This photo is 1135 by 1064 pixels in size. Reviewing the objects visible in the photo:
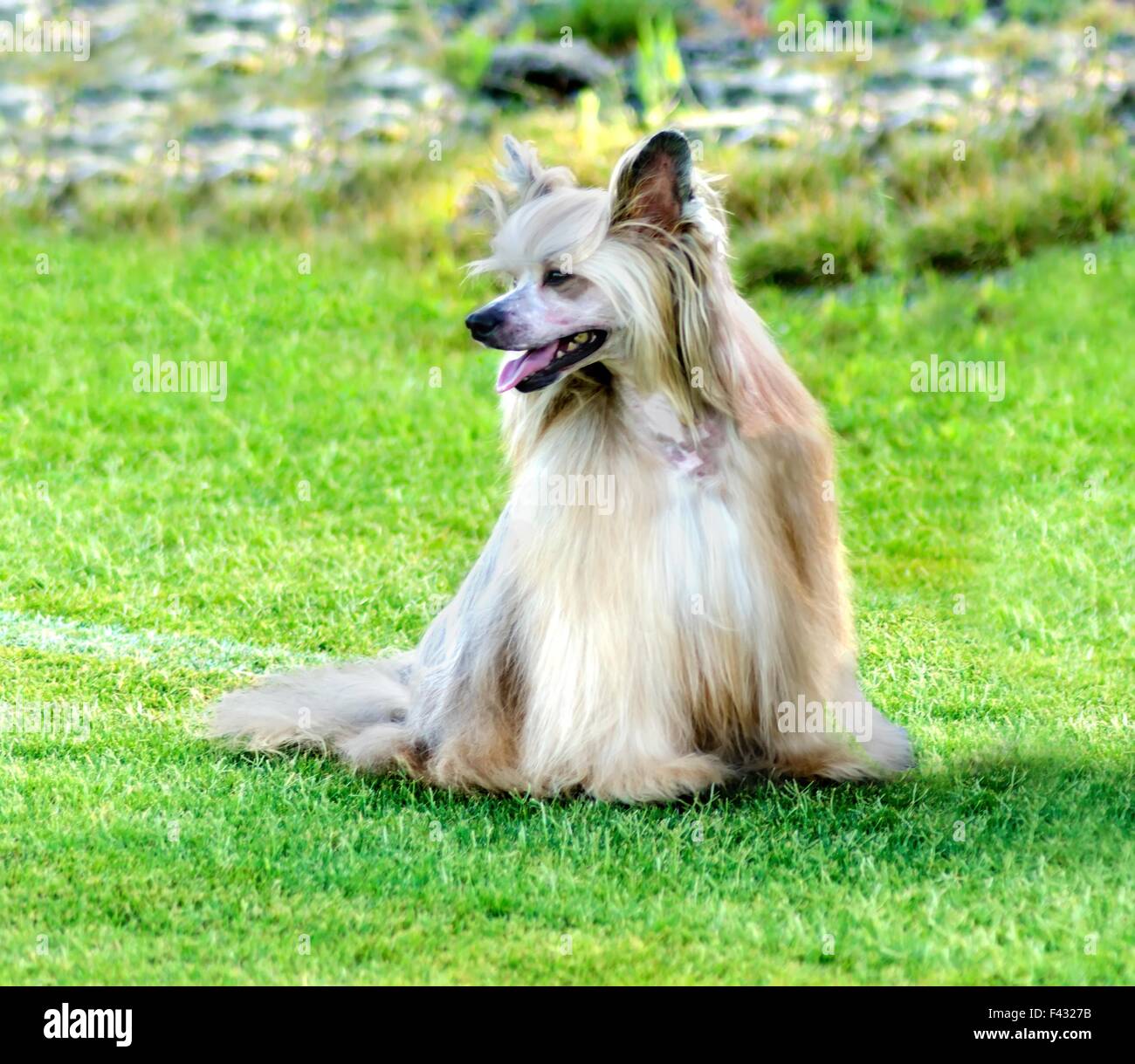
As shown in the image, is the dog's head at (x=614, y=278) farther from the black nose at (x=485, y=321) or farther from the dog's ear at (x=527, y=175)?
the dog's ear at (x=527, y=175)

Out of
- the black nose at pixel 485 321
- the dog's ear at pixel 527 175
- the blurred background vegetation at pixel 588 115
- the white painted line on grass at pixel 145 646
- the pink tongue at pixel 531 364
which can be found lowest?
the white painted line on grass at pixel 145 646

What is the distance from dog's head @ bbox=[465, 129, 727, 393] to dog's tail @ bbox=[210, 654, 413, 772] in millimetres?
1508

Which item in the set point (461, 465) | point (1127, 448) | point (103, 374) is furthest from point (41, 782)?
point (1127, 448)

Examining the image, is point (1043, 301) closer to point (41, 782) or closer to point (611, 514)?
point (611, 514)

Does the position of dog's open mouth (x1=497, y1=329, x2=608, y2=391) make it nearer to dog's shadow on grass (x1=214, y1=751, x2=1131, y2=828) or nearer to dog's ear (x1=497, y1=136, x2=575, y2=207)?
dog's ear (x1=497, y1=136, x2=575, y2=207)

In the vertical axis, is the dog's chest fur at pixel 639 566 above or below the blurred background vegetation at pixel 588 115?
below

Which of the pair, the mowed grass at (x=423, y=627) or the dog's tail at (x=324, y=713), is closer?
the mowed grass at (x=423, y=627)

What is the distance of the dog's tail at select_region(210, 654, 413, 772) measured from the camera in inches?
271

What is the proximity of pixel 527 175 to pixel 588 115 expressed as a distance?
7637mm

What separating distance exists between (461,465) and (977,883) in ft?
18.3

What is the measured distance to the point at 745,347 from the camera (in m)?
6.18

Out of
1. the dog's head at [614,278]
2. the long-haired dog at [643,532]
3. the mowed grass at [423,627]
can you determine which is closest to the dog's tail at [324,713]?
the mowed grass at [423,627]

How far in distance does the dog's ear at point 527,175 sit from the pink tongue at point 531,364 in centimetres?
51

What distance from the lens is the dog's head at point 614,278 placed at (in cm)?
591
